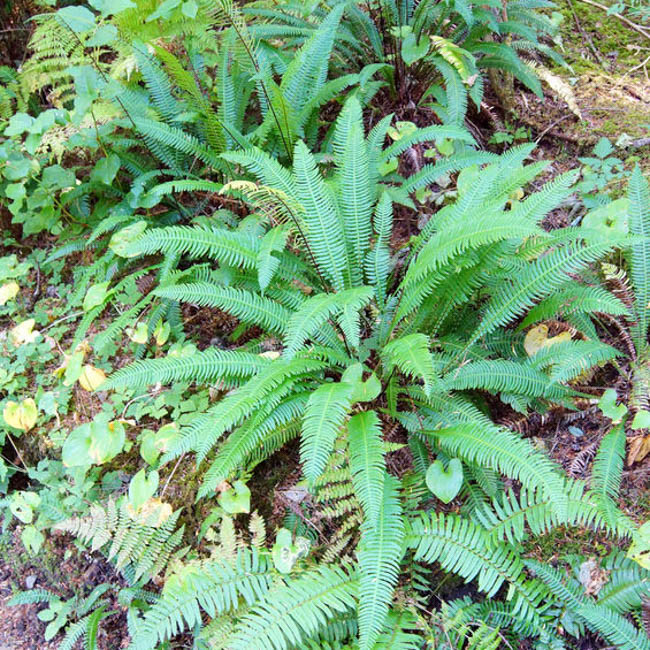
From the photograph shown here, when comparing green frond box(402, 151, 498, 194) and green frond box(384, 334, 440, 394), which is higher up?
green frond box(402, 151, 498, 194)

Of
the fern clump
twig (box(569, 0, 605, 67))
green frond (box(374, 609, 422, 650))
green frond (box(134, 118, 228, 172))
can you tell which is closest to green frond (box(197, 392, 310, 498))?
the fern clump

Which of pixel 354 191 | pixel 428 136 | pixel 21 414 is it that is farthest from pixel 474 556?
pixel 21 414

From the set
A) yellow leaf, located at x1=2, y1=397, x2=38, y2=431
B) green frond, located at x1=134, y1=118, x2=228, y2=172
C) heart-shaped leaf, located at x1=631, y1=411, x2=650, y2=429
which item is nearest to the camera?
heart-shaped leaf, located at x1=631, y1=411, x2=650, y2=429

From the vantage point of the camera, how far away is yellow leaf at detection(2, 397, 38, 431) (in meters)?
3.29

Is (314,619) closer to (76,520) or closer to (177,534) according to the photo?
(177,534)

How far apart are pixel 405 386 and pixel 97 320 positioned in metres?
2.24

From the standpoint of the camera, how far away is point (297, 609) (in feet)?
7.32

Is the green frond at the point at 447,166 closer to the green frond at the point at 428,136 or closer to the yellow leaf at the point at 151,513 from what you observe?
the green frond at the point at 428,136

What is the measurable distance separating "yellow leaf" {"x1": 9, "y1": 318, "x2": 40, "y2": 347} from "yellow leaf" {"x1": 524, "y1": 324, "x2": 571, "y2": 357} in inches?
122

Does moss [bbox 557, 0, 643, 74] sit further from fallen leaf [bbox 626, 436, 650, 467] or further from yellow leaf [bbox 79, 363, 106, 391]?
yellow leaf [bbox 79, 363, 106, 391]

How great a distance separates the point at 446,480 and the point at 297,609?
814mm

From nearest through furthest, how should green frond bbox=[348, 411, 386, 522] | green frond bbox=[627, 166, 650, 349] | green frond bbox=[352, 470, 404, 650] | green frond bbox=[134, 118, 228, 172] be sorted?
green frond bbox=[352, 470, 404, 650] → green frond bbox=[348, 411, 386, 522] → green frond bbox=[627, 166, 650, 349] → green frond bbox=[134, 118, 228, 172]

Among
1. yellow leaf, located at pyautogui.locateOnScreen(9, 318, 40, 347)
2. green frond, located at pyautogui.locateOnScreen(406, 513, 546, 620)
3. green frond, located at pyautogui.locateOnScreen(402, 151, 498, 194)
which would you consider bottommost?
green frond, located at pyautogui.locateOnScreen(406, 513, 546, 620)

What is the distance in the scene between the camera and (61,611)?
2.95 meters
